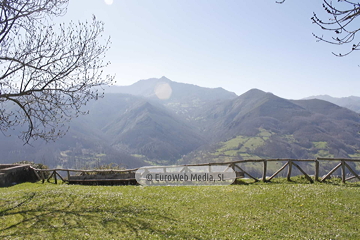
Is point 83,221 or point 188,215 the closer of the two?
point 83,221

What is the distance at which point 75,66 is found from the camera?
52.5 feet

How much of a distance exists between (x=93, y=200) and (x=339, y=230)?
13.4 metres

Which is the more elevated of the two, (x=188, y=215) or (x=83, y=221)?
(x=83, y=221)

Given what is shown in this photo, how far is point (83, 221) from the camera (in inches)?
462

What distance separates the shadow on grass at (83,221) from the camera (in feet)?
33.7

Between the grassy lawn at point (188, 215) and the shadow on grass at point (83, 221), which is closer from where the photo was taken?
the shadow on grass at point (83, 221)

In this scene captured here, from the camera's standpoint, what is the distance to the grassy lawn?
1038 centimetres

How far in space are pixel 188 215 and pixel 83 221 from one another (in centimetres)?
526

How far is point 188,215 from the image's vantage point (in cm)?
1298

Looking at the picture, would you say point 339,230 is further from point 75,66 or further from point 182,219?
point 75,66

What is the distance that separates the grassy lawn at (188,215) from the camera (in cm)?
1038

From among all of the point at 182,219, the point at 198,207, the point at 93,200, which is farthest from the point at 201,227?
the point at 93,200

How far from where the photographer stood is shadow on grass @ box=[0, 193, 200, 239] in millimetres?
10258

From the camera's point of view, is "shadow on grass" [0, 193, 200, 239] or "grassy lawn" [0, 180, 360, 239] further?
"grassy lawn" [0, 180, 360, 239]
